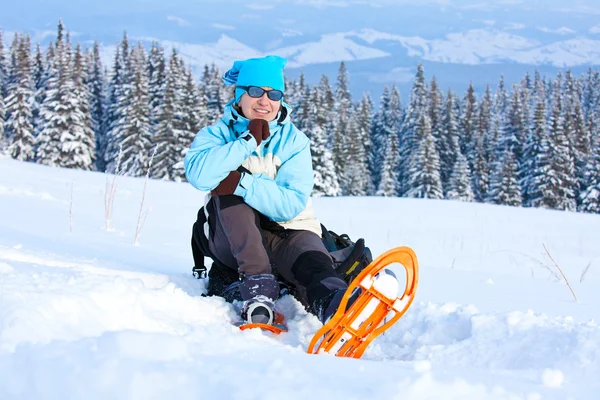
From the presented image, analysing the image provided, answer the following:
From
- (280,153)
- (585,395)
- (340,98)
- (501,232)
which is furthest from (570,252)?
(340,98)

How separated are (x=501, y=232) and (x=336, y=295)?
10.1 meters

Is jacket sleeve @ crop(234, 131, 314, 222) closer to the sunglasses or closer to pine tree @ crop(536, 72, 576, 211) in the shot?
the sunglasses

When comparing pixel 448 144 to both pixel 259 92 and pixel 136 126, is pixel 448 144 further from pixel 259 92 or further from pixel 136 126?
pixel 259 92

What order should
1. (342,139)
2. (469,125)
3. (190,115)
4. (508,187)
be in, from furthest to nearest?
1. (469,125)
2. (342,139)
3. (508,187)
4. (190,115)

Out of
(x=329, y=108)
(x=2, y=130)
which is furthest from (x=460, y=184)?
→ (x=2, y=130)

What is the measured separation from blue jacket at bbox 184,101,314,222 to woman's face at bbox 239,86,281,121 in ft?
0.16

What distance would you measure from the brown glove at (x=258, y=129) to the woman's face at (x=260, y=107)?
18 centimetres

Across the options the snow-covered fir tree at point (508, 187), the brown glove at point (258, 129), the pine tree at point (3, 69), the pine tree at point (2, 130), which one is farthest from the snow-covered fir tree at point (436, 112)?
the brown glove at point (258, 129)

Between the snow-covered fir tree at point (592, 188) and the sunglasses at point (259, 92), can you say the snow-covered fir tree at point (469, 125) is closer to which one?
the snow-covered fir tree at point (592, 188)

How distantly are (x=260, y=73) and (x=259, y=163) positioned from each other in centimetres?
55

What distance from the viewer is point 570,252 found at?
977cm

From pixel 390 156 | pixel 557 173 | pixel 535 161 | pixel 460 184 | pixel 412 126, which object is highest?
pixel 412 126

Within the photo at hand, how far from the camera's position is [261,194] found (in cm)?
329

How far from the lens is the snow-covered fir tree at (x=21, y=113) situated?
3941cm
